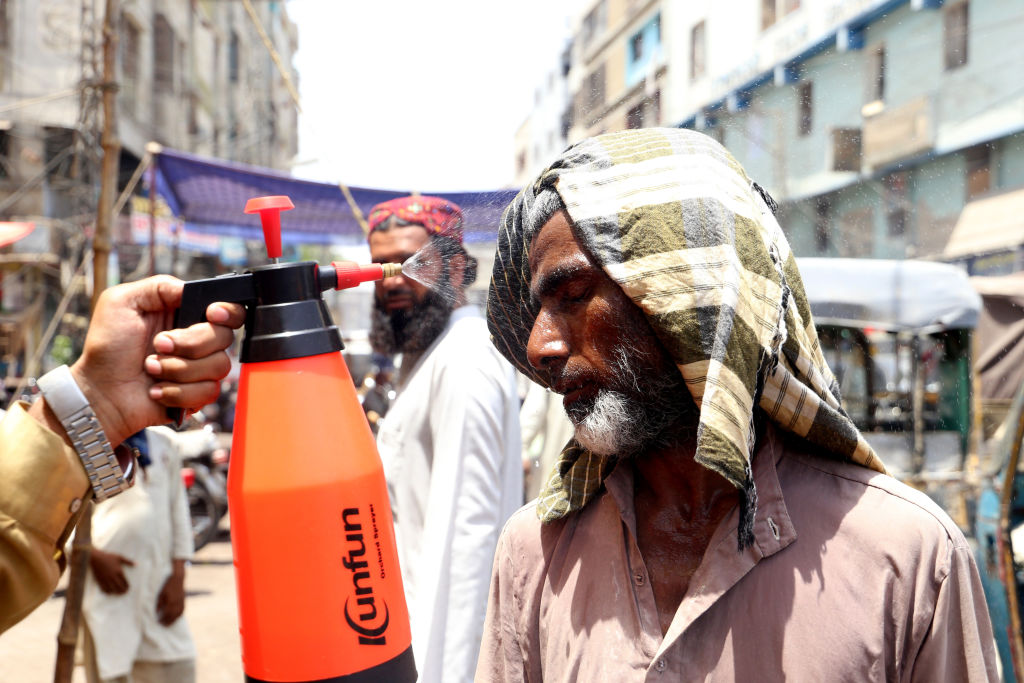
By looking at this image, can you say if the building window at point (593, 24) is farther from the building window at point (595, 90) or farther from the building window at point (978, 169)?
the building window at point (978, 169)

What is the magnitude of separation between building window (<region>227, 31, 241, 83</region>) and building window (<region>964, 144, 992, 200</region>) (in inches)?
1285

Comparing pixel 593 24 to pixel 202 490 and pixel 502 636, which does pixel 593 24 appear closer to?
pixel 502 636

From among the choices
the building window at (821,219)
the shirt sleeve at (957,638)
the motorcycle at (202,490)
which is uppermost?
the building window at (821,219)

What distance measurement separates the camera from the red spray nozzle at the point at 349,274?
3.87ft

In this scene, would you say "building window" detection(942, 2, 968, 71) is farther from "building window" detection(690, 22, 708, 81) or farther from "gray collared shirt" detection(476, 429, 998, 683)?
"gray collared shirt" detection(476, 429, 998, 683)

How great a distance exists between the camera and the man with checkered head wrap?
1107 mm

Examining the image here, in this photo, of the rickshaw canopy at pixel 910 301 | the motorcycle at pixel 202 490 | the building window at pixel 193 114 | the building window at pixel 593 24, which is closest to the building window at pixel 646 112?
the building window at pixel 593 24

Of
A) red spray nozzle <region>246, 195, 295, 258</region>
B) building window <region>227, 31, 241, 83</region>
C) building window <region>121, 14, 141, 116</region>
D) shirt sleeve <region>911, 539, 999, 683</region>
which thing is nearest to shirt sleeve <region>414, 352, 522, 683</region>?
red spray nozzle <region>246, 195, 295, 258</region>

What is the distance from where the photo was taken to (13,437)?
127cm

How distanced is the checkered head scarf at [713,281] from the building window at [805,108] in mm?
822

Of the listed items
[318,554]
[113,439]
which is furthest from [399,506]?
[318,554]

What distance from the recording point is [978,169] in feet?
6.93

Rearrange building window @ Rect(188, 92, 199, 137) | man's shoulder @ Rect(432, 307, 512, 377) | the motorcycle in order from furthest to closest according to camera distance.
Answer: building window @ Rect(188, 92, 199, 137) < the motorcycle < man's shoulder @ Rect(432, 307, 512, 377)

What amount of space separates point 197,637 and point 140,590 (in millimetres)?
2276
